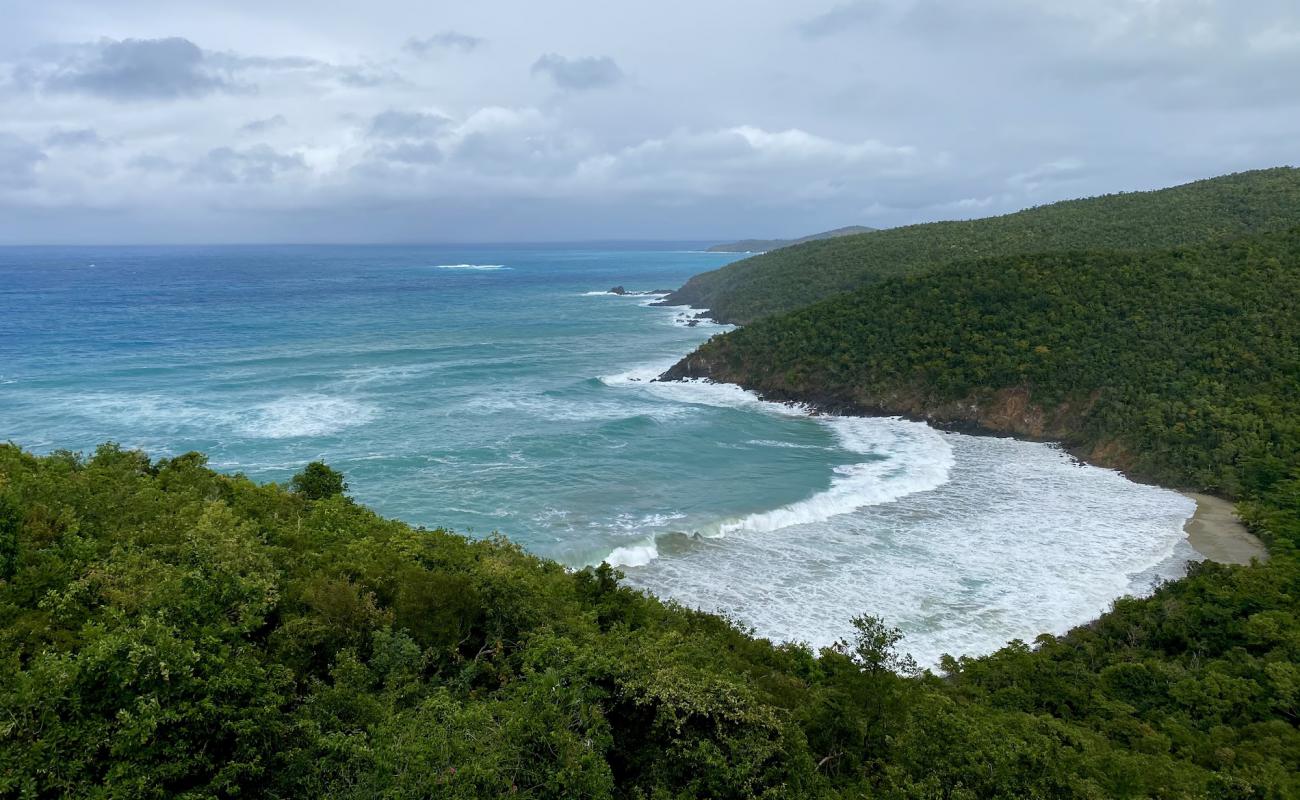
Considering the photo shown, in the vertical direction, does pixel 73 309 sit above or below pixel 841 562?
above

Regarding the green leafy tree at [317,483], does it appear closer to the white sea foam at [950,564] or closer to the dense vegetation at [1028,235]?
the white sea foam at [950,564]

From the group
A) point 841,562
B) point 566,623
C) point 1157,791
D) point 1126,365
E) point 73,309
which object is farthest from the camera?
point 73,309

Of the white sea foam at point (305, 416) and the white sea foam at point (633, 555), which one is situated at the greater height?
the white sea foam at point (305, 416)

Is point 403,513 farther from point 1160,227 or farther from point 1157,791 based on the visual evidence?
point 1160,227

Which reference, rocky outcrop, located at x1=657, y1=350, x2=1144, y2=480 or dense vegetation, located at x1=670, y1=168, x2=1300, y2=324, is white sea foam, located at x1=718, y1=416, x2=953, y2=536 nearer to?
rocky outcrop, located at x1=657, y1=350, x2=1144, y2=480

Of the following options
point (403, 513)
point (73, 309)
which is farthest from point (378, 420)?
point (73, 309)

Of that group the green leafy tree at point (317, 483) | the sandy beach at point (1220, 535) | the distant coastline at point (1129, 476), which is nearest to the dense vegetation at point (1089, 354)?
the distant coastline at point (1129, 476)
